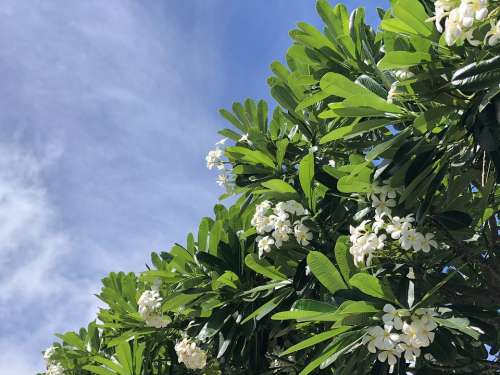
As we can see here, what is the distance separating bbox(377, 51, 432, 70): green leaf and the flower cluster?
2.14m

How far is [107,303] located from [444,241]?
259 centimetres

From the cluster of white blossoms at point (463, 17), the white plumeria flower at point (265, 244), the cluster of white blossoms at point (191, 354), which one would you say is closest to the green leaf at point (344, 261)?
the white plumeria flower at point (265, 244)

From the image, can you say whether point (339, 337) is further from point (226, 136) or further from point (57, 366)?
point (57, 366)

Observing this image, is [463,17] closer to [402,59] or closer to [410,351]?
[402,59]

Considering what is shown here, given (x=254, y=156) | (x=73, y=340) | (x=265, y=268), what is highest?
(x=73, y=340)

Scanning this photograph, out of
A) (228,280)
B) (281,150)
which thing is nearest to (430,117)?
(281,150)

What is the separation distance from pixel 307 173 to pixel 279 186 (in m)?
0.19

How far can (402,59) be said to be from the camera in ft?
6.55

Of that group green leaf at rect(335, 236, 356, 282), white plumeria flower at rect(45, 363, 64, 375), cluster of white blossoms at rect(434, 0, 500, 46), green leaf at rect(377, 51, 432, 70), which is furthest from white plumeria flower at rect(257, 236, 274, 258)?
white plumeria flower at rect(45, 363, 64, 375)

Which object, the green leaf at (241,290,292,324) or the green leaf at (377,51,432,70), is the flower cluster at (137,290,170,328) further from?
the green leaf at (377,51,432,70)

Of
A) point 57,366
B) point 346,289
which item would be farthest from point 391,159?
point 57,366

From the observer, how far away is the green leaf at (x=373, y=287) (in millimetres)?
2090

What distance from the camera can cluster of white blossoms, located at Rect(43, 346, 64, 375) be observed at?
15.8 feet

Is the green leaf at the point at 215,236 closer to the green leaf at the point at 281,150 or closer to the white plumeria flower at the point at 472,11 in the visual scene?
the green leaf at the point at 281,150
